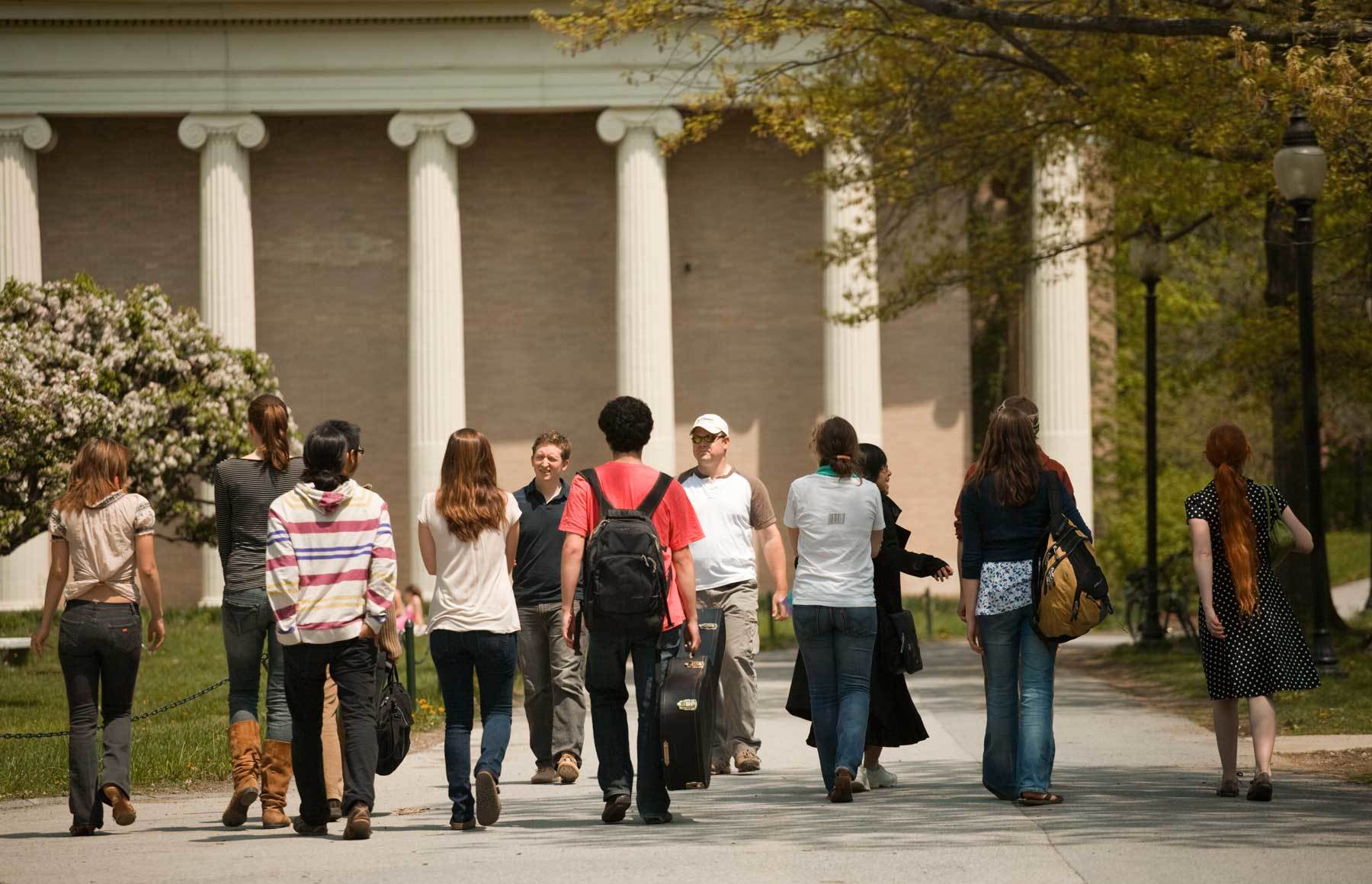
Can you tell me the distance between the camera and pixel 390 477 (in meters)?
38.3

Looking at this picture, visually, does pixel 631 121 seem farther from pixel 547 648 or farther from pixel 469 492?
pixel 469 492

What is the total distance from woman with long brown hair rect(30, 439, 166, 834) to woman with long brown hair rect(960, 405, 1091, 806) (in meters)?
4.00

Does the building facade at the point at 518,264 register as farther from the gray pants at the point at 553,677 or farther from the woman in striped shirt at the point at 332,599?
the woman in striped shirt at the point at 332,599

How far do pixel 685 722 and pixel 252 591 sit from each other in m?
2.19

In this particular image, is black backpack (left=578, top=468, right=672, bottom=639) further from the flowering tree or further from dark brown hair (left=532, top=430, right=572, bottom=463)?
the flowering tree

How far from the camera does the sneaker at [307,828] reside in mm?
8711

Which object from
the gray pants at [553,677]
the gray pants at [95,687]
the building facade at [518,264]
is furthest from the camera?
the building facade at [518,264]

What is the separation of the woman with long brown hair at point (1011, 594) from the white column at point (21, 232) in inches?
1074

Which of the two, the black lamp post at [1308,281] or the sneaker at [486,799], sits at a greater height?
the black lamp post at [1308,281]

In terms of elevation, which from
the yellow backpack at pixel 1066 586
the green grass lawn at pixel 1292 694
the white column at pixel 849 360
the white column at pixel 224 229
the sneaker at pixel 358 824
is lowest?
the green grass lawn at pixel 1292 694

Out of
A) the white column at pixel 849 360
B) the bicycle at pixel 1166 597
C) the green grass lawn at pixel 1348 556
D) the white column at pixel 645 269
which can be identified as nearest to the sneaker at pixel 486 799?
the bicycle at pixel 1166 597

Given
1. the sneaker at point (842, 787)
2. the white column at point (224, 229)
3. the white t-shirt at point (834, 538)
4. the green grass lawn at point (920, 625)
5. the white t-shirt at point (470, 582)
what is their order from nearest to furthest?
the white t-shirt at point (470, 582), the sneaker at point (842, 787), the white t-shirt at point (834, 538), the green grass lawn at point (920, 625), the white column at point (224, 229)

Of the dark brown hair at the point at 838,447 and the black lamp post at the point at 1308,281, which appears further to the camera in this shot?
the black lamp post at the point at 1308,281

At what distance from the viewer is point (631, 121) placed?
119 feet
